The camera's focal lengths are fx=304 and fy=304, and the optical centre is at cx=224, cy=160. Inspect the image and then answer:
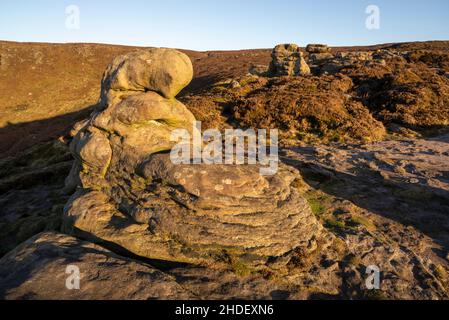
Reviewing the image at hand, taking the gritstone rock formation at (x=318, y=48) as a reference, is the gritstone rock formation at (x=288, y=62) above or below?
below

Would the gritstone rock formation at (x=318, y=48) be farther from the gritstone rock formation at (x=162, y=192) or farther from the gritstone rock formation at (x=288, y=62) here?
the gritstone rock formation at (x=162, y=192)

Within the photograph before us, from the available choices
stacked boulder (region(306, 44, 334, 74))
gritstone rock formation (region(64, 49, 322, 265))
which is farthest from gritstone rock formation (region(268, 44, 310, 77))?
gritstone rock formation (region(64, 49, 322, 265))

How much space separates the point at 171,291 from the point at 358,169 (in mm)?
13071

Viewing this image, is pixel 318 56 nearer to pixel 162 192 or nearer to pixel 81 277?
pixel 162 192

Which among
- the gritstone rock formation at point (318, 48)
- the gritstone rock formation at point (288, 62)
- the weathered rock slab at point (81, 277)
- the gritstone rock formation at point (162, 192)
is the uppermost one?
the gritstone rock formation at point (318, 48)

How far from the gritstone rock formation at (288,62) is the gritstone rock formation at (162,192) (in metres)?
33.1

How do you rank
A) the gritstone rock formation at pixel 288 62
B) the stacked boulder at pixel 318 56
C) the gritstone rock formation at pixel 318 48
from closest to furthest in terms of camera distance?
the gritstone rock formation at pixel 288 62 < the stacked boulder at pixel 318 56 < the gritstone rock formation at pixel 318 48

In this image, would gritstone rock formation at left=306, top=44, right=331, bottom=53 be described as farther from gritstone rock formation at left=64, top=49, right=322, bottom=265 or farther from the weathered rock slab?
the weathered rock slab

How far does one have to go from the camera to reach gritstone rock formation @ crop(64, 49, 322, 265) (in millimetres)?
9367

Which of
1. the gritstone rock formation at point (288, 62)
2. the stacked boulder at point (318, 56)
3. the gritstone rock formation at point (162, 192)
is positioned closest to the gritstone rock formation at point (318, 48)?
the stacked boulder at point (318, 56)

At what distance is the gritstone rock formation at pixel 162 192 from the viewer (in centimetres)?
937

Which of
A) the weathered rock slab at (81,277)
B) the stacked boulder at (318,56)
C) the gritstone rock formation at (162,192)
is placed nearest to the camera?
the weathered rock slab at (81,277)

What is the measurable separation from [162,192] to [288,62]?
38253 mm

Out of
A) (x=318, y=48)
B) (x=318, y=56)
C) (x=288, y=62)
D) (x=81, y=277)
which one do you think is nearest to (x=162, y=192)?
(x=81, y=277)
